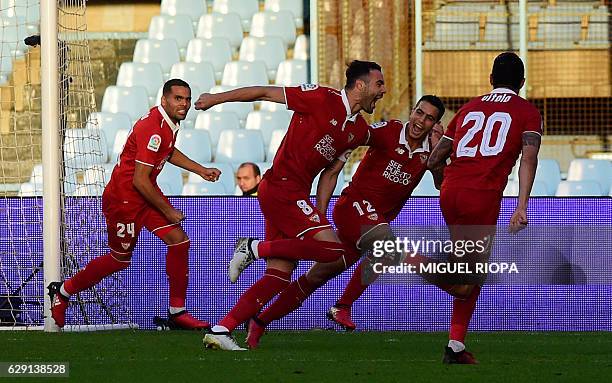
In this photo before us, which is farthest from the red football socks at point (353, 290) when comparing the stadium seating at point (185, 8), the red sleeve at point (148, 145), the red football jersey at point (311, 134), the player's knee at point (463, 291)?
the stadium seating at point (185, 8)

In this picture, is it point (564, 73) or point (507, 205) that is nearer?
point (507, 205)

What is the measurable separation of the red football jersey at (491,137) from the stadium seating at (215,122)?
7.81m

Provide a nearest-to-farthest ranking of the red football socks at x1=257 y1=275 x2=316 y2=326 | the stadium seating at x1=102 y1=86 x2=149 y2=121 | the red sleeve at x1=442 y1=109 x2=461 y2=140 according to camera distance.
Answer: the red sleeve at x1=442 y1=109 x2=461 y2=140 < the red football socks at x1=257 y1=275 x2=316 y2=326 < the stadium seating at x1=102 y1=86 x2=149 y2=121

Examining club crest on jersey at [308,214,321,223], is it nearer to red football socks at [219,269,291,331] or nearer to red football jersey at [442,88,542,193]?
red football socks at [219,269,291,331]

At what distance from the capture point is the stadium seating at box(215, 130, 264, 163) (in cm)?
1421

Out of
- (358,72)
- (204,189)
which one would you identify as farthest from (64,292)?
(204,189)

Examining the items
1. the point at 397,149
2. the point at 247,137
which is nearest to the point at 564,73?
the point at 247,137

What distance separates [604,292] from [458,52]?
5712 millimetres

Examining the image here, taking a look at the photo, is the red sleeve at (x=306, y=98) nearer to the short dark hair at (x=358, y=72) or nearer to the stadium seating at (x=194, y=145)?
the short dark hair at (x=358, y=72)

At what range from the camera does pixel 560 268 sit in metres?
10.5

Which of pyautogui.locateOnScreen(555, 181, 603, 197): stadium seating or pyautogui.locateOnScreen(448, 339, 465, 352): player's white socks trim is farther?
pyautogui.locateOnScreen(555, 181, 603, 197): stadium seating

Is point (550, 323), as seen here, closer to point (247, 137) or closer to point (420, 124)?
point (420, 124)

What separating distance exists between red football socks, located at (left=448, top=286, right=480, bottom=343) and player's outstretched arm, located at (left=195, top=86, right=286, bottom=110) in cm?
159

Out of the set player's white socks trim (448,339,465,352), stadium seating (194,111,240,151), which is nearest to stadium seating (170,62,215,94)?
stadium seating (194,111,240,151)
